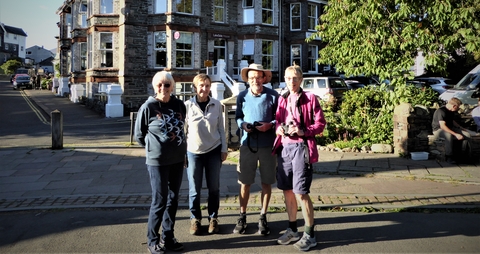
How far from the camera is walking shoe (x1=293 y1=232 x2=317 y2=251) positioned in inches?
177

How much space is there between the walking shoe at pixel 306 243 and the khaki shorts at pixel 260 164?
2.52ft

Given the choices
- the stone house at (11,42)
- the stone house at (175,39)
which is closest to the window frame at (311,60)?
the stone house at (175,39)

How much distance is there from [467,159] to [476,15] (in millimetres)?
3570

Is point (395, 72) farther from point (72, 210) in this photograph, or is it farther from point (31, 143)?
point (31, 143)

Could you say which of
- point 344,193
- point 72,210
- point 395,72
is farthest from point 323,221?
point 395,72

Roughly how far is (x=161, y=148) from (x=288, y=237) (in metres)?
1.73

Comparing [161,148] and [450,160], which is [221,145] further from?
[450,160]

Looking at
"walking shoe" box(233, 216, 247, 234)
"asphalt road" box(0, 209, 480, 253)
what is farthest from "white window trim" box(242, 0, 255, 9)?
"walking shoe" box(233, 216, 247, 234)

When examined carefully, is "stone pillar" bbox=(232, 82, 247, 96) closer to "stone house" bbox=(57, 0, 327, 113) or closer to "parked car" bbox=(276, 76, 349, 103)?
"parked car" bbox=(276, 76, 349, 103)

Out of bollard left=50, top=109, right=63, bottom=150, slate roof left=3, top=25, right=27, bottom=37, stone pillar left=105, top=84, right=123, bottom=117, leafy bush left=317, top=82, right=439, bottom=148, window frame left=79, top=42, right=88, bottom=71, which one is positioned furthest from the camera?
slate roof left=3, top=25, right=27, bottom=37

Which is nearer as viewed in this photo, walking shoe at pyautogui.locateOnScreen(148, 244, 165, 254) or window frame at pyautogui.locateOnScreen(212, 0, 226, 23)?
walking shoe at pyautogui.locateOnScreen(148, 244, 165, 254)

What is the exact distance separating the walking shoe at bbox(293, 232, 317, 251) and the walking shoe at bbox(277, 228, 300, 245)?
142 millimetres

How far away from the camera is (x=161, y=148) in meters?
4.42

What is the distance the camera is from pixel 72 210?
19.8ft
